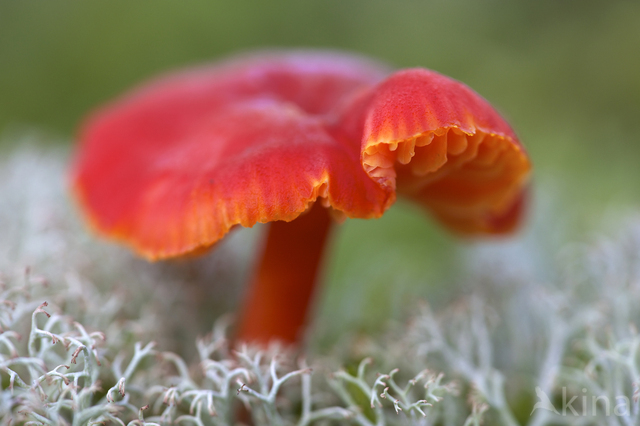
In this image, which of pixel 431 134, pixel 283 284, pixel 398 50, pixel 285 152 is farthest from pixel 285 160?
pixel 398 50

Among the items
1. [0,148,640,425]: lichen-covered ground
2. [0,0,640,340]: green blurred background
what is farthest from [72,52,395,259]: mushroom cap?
[0,0,640,340]: green blurred background

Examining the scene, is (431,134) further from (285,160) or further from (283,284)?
(283,284)

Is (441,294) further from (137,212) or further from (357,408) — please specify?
(137,212)

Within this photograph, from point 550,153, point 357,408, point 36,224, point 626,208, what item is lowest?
point 357,408

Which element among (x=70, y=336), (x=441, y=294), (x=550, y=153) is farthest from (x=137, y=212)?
(x=550, y=153)

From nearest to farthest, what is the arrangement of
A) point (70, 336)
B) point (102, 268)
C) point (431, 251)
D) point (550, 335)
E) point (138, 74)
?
point (70, 336)
point (550, 335)
point (102, 268)
point (431, 251)
point (138, 74)

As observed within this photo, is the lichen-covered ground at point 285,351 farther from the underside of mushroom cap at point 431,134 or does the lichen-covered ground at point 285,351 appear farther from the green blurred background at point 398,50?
the green blurred background at point 398,50

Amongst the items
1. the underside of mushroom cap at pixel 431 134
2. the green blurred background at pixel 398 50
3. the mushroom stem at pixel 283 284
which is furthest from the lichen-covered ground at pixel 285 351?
the green blurred background at pixel 398 50
